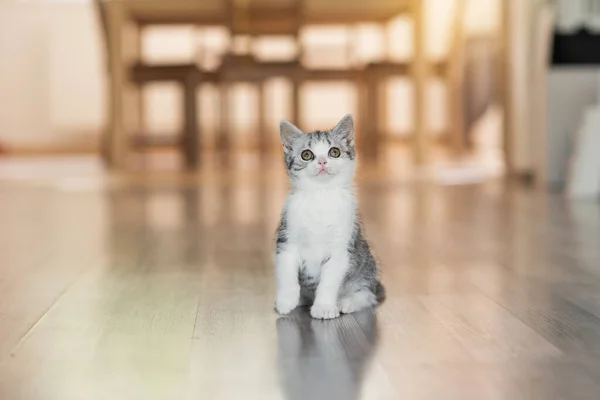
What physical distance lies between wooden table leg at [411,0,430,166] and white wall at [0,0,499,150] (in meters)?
2.39

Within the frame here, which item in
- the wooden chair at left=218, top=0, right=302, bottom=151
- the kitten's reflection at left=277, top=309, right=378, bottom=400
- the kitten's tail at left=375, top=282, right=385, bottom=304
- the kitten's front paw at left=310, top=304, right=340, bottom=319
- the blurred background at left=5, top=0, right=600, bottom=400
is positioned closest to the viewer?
the kitten's reflection at left=277, top=309, right=378, bottom=400

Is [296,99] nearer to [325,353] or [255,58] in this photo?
[255,58]

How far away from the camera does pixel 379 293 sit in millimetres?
1604

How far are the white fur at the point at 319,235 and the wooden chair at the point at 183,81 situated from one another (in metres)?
4.01

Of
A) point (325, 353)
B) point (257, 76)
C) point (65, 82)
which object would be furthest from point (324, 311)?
point (65, 82)

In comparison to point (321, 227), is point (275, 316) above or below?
below

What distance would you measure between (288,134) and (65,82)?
689 cm

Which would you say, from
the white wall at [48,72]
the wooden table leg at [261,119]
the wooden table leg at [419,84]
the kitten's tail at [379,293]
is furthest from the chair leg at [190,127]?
the kitten's tail at [379,293]

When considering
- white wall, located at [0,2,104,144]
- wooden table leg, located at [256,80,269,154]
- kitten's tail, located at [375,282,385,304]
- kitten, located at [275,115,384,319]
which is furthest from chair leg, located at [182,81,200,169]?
kitten, located at [275,115,384,319]

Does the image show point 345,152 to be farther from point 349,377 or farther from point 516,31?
point 516,31

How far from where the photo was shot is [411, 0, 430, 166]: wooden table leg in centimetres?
535

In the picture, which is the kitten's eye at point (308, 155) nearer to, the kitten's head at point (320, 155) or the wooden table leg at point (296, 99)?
the kitten's head at point (320, 155)

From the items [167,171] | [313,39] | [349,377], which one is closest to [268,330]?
[349,377]

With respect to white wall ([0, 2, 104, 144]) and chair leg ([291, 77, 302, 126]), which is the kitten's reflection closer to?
chair leg ([291, 77, 302, 126])
